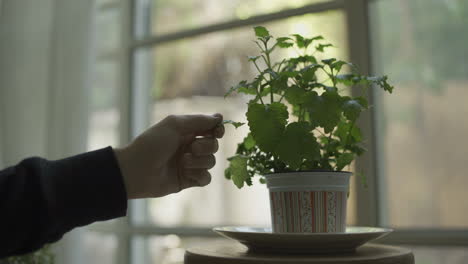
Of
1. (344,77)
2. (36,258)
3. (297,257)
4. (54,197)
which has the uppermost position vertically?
(344,77)

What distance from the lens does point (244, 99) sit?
185 cm

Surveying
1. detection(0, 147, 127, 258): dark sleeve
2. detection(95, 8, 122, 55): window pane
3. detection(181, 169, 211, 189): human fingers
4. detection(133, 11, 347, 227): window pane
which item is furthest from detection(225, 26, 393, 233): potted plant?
detection(95, 8, 122, 55): window pane

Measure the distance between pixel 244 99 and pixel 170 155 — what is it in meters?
0.86

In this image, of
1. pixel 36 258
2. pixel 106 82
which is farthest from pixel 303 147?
pixel 106 82

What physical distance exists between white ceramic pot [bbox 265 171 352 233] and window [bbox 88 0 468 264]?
1.96 feet

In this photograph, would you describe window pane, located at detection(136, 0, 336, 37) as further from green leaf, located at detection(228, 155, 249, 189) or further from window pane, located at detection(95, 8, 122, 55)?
green leaf, located at detection(228, 155, 249, 189)

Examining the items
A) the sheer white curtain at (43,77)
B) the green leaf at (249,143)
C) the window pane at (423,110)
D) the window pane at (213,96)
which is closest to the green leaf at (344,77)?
the green leaf at (249,143)

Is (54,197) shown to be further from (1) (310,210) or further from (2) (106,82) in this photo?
(2) (106,82)

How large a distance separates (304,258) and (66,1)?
1.52m

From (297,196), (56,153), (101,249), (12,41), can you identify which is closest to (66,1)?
(12,41)

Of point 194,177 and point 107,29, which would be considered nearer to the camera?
point 194,177

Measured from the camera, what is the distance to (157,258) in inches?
78.6

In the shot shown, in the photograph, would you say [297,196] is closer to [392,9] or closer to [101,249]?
[392,9]

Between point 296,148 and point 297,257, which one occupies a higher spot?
point 296,148
